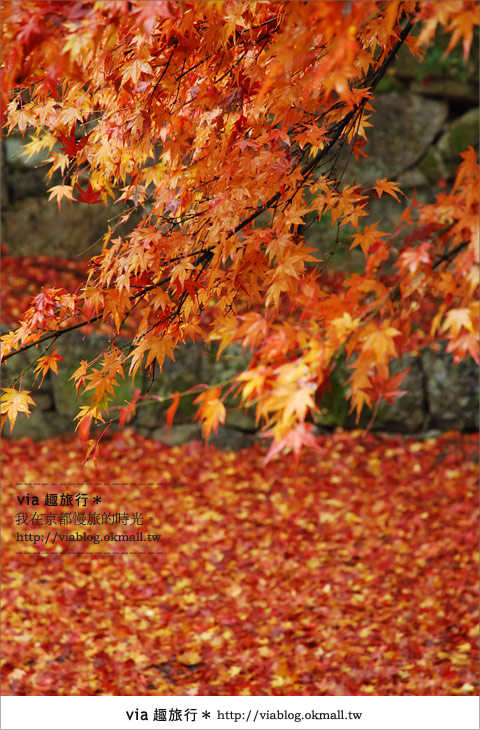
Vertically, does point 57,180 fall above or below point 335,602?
above

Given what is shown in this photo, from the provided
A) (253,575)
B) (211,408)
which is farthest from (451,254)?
(253,575)

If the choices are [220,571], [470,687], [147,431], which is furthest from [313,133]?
[147,431]

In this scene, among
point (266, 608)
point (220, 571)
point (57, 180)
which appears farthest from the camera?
point (57, 180)

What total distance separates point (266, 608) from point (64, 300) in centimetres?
329

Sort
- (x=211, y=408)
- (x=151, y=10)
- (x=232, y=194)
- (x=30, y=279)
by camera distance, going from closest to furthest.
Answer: (x=151, y=10) → (x=211, y=408) → (x=232, y=194) → (x=30, y=279)

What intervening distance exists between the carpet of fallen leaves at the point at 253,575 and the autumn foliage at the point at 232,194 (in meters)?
2.69

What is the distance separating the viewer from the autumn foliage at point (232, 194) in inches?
58.6

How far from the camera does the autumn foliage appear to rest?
1487mm

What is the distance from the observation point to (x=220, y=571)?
5.25 m

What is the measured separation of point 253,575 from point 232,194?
378 cm

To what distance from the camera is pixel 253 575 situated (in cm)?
515

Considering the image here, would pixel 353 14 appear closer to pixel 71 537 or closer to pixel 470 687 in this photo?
pixel 470 687

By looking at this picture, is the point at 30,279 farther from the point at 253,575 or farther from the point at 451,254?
the point at 451,254

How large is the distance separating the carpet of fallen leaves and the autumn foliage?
2.69 meters
